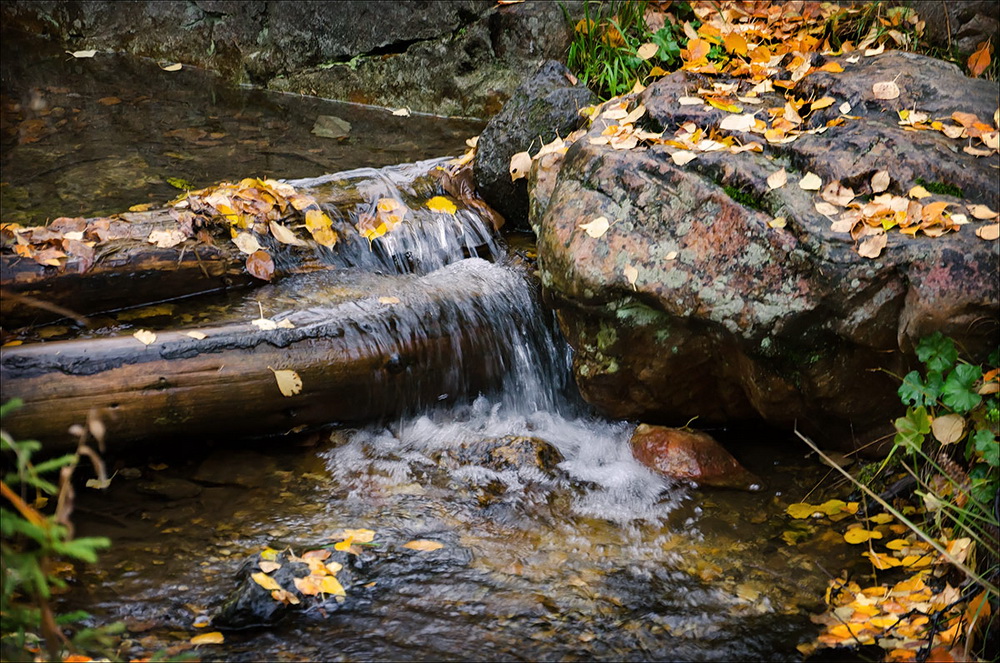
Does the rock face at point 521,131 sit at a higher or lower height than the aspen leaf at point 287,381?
higher

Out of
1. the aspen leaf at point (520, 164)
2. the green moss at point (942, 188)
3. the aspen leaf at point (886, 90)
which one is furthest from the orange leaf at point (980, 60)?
the aspen leaf at point (520, 164)

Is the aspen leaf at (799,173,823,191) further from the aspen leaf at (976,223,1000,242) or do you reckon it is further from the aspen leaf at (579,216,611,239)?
the aspen leaf at (579,216,611,239)

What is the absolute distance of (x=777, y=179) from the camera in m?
3.57

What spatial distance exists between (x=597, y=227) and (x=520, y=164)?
59.7 inches

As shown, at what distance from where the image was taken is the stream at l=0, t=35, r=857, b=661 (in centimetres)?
275

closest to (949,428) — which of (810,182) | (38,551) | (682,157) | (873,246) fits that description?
(873,246)

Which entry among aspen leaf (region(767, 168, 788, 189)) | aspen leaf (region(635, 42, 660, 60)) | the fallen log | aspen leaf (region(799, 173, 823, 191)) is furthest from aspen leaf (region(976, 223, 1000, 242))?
aspen leaf (region(635, 42, 660, 60))

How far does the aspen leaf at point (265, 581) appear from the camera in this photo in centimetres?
277

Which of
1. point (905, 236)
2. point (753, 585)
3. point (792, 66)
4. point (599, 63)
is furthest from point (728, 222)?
point (599, 63)

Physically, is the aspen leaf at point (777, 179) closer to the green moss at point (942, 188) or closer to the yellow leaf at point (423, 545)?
the green moss at point (942, 188)

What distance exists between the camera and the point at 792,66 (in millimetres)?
4785

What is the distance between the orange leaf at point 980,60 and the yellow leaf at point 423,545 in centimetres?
451

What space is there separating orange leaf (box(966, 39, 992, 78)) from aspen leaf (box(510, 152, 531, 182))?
9.44 feet

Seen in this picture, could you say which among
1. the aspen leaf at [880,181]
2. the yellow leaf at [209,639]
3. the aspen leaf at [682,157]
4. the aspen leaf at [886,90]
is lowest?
the yellow leaf at [209,639]
